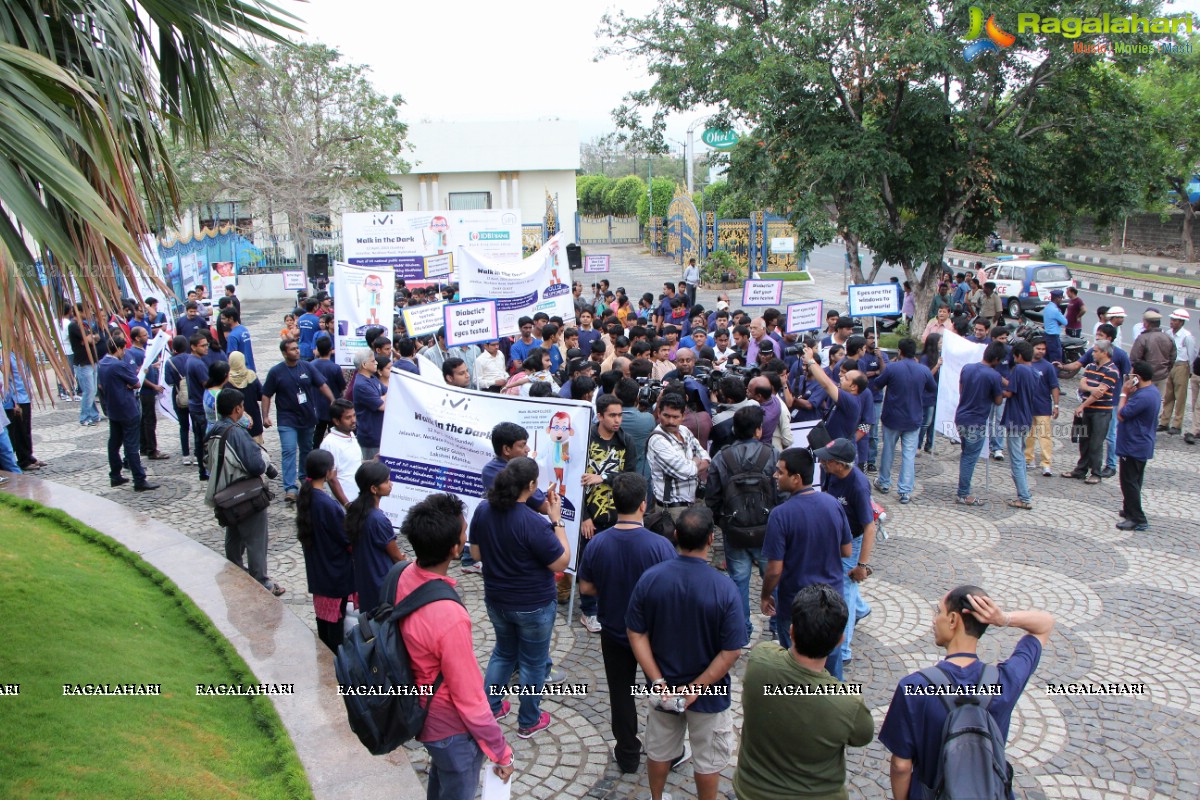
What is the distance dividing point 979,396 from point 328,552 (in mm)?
7195

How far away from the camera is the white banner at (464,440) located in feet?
21.6

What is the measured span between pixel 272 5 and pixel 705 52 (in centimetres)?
1409

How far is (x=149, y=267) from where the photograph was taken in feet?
11.6

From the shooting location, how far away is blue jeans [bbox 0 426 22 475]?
973 centimetres

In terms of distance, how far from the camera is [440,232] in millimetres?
22891

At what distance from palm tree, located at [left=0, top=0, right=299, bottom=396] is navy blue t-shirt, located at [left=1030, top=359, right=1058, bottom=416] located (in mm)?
8873

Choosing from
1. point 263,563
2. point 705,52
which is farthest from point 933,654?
point 705,52

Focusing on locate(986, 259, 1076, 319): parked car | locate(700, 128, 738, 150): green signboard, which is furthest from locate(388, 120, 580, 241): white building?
locate(700, 128, 738, 150): green signboard

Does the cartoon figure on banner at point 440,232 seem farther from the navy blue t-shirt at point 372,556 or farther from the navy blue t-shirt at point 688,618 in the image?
the navy blue t-shirt at point 688,618

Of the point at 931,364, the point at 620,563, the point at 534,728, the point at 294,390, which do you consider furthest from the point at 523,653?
the point at 931,364

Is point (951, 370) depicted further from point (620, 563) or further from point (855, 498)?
point (620, 563)

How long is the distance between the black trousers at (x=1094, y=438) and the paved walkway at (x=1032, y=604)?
280 millimetres

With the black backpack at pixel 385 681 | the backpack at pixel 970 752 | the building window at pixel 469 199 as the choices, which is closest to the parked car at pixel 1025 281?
the backpack at pixel 970 752

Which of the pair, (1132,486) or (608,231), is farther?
(608,231)
